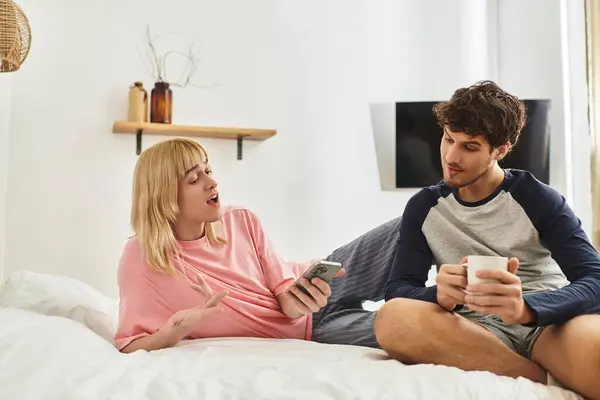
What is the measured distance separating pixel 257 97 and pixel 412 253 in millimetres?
2028

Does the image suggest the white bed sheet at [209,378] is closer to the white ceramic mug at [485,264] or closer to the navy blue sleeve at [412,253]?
the white ceramic mug at [485,264]

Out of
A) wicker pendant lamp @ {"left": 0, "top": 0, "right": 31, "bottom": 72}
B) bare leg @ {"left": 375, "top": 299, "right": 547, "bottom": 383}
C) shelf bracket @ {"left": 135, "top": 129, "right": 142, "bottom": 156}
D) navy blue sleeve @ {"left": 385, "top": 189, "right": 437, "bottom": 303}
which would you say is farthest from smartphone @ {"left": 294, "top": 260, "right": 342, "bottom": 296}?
shelf bracket @ {"left": 135, "top": 129, "right": 142, "bottom": 156}

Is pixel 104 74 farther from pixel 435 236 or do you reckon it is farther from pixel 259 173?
pixel 435 236

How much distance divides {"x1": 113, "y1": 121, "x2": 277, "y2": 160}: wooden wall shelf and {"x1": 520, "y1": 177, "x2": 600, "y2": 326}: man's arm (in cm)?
197

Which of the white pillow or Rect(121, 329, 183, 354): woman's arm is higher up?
the white pillow

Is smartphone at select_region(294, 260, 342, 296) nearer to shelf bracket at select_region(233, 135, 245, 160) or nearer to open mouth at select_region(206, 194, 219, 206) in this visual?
open mouth at select_region(206, 194, 219, 206)

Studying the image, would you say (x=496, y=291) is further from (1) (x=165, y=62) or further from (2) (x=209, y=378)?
(1) (x=165, y=62)

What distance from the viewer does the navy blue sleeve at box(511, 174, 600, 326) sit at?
1275mm

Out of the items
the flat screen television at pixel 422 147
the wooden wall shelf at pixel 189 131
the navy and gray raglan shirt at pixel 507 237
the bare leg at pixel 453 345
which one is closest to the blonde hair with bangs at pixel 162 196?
the navy and gray raglan shirt at pixel 507 237

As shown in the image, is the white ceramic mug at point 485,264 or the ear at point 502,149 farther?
the ear at point 502,149

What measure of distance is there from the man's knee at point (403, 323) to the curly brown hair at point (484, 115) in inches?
17.1

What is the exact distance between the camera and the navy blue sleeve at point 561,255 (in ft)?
4.18

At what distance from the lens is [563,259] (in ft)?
4.69

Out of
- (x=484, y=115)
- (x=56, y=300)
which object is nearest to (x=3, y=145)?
(x=56, y=300)
